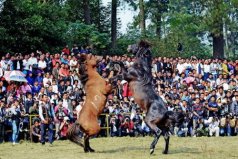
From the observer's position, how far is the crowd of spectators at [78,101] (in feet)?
77.8

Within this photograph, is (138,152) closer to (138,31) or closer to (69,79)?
(69,79)

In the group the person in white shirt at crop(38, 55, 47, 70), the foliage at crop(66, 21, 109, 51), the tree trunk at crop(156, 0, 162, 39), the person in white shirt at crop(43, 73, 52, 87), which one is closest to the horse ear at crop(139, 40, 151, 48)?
the person in white shirt at crop(43, 73, 52, 87)

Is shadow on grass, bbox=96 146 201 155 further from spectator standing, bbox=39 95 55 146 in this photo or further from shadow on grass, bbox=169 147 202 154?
spectator standing, bbox=39 95 55 146

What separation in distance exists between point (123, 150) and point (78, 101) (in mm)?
7585

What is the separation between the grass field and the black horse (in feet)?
2.37

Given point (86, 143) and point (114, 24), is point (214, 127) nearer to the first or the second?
point (86, 143)

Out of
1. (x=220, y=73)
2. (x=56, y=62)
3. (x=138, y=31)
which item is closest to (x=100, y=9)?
(x=138, y=31)

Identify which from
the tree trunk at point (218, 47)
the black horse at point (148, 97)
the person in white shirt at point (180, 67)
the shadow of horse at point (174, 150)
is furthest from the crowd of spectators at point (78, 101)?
the tree trunk at point (218, 47)

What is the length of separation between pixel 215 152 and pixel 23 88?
35.3 feet

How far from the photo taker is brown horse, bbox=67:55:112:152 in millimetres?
17578

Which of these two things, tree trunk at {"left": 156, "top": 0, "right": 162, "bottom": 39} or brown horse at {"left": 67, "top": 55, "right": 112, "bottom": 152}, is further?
tree trunk at {"left": 156, "top": 0, "right": 162, "bottom": 39}

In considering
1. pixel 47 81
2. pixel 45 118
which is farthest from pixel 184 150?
pixel 47 81

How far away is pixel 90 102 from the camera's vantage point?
1775 centimetres

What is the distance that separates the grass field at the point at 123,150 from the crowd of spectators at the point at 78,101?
1194mm
